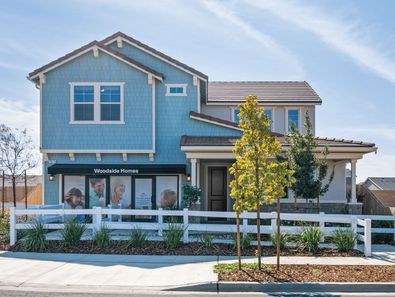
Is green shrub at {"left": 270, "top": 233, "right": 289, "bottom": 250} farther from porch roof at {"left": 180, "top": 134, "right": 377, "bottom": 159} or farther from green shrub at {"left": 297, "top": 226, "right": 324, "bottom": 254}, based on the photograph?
porch roof at {"left": 180, "top": 134, "right": 377, "bottom": 159}

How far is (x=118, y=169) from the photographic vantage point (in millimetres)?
18656

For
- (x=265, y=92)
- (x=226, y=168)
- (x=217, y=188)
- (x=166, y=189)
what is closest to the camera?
(x=166, y=189)

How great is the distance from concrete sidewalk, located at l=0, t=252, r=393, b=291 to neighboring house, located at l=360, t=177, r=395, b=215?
853 cm

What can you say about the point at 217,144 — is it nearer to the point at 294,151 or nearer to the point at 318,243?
the point at 294,151

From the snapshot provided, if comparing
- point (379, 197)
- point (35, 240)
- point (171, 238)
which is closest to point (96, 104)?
point (35, 240)

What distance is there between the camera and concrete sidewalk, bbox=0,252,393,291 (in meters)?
9.20

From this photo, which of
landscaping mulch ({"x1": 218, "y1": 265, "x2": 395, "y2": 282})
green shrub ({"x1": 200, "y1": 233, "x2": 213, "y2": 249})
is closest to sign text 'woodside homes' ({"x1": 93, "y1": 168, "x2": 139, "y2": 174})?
green shrub ({"x1": 200, "y1": 233, "x2": 213, "y2": 249})

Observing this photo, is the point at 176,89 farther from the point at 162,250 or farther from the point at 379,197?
the point at 379,197

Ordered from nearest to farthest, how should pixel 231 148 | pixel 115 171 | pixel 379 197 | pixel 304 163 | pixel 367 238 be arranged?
pixel 367 238
pixel 304 163
pixel 231 148
pixel 115 171
pixel 379 197

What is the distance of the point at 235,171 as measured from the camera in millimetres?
10633

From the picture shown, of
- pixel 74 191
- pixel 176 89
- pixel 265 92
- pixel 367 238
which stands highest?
pixel 265 92

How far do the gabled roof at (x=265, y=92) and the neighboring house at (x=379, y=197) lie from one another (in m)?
5.04

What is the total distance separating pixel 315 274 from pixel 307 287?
92 cm

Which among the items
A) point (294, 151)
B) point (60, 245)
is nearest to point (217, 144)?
point (294, 151)
